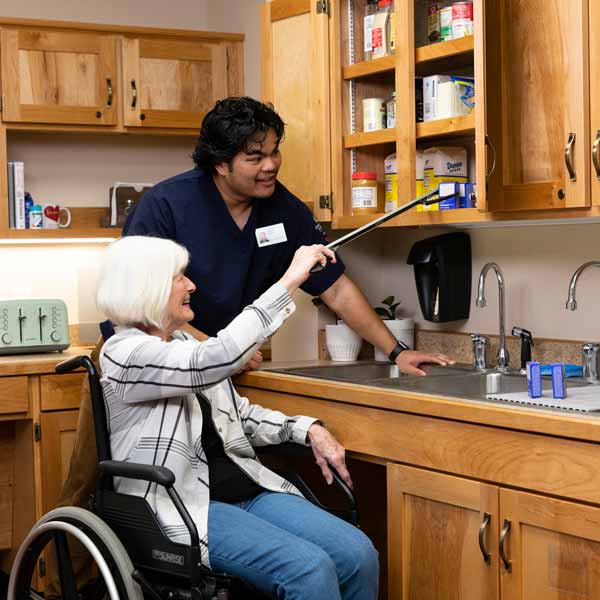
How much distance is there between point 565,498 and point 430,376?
2.89ft

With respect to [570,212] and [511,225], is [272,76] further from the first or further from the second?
[570,212]

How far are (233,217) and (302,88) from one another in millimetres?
546

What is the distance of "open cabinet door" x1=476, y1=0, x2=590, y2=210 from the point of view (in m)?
2.35

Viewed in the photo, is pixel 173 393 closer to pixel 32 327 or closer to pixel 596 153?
pixel 596 153

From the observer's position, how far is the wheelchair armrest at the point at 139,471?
1.98 m

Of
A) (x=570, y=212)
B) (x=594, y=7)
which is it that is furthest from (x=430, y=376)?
(x=594, y=7)

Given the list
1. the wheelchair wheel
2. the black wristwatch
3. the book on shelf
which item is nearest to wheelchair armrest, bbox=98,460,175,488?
the wheelchair wheel

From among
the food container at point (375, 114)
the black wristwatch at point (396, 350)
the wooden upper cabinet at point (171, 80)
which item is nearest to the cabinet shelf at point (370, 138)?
the food container at point (375, 114)

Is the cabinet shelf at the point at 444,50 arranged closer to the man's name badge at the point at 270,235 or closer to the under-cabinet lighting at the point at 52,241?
the man's name badge at the point at 270,235

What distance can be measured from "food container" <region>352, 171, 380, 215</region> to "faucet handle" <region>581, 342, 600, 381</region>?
0.78m

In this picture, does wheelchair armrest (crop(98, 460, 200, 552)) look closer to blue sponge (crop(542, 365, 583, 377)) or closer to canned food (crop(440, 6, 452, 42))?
blue sponge (crop(542, 365, 583, 377))

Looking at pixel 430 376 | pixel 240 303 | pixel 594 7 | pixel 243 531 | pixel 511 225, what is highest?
pixel 594 7

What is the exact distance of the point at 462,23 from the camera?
273 cm

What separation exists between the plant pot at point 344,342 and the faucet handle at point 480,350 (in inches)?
17.5
